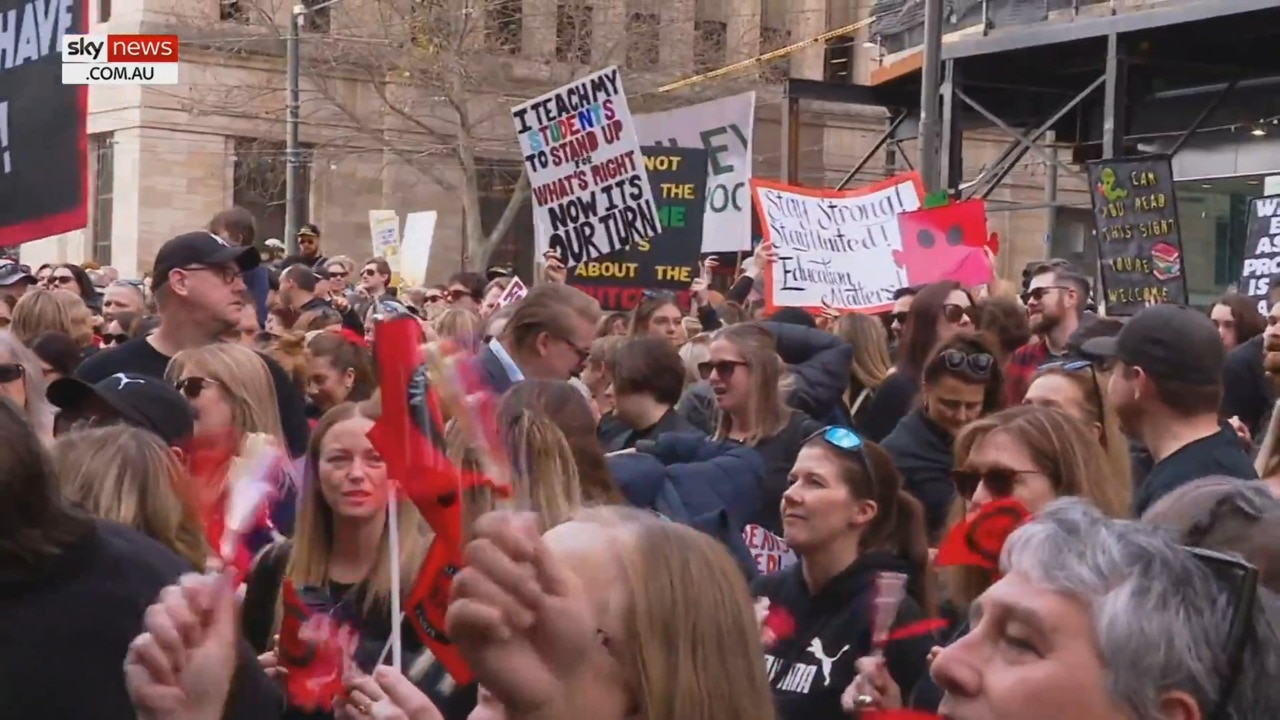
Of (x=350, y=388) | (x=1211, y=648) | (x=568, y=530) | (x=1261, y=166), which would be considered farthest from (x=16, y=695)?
(x=1261, y=166)

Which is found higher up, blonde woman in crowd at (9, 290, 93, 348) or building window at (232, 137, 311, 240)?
building window at (232, 137, 311, 240)

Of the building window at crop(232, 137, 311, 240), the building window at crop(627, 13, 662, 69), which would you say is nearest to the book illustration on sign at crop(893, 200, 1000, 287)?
the building window at crop(627, 13, 662, 69)

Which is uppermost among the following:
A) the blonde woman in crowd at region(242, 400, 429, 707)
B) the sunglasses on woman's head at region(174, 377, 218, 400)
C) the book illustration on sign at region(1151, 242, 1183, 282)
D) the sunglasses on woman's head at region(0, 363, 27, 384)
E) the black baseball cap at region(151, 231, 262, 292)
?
the book illustration on sign at region(1151, 242, 1183, 282)

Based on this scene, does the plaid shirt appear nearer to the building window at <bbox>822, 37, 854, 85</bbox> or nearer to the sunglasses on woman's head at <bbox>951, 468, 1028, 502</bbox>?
the sunglasses on woman's head at <bbox>951, 468, 1028, 502</bbox>

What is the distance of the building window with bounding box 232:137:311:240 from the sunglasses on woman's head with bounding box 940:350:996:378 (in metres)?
31.3

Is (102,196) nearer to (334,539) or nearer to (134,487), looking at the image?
(334,539)

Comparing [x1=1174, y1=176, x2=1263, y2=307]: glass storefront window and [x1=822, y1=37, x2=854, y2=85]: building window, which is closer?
[x1=1174, y1=176, x2=1263, y2=307]: glass storefront window

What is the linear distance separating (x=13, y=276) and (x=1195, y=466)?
8.83m

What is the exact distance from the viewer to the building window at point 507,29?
36562mm

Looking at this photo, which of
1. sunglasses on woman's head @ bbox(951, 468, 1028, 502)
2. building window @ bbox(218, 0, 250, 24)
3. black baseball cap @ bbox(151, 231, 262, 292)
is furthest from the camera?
building window @ bbox(218, 0, 250, 24)

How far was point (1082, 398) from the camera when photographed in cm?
549

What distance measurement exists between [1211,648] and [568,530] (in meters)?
0.78

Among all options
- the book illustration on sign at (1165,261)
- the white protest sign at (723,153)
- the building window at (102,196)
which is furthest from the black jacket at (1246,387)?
the building window at (102,196)

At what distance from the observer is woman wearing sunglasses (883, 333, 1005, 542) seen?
5.89 meters
